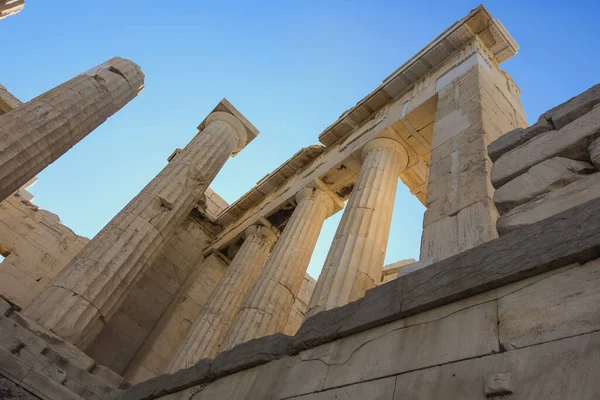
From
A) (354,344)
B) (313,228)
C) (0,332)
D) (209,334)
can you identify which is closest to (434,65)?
(313,228)

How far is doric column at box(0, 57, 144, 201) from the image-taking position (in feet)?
31.2

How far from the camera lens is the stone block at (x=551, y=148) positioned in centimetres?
354

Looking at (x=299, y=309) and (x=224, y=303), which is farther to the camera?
(x=299, y=309)

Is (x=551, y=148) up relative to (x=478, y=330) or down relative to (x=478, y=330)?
up

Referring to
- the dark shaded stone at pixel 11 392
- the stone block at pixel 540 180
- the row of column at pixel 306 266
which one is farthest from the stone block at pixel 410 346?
the dark shaded stone at pixel 11 392

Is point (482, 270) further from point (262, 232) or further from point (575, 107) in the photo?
point (262, 232)

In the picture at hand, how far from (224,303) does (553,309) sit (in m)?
11.1

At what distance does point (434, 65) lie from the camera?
42.9ft

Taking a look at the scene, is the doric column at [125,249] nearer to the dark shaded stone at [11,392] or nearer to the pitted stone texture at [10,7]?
the dark shaded stone at [11,392]

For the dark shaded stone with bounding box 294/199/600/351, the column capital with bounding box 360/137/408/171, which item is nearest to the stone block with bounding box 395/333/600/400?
the dark shaded stone with bounding box 294/199/600/351

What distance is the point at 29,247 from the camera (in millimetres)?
15320

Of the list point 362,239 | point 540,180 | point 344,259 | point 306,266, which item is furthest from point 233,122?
point 540,180

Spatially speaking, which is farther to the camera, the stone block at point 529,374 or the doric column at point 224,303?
the doric column at point 224,303

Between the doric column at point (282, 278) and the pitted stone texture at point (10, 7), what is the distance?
34.8ft
